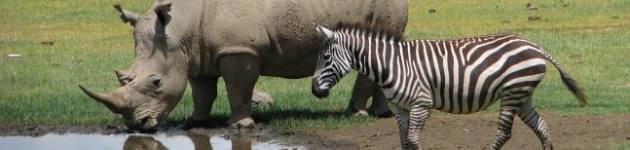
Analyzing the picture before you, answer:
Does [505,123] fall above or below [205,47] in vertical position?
below

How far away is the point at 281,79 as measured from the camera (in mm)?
19031

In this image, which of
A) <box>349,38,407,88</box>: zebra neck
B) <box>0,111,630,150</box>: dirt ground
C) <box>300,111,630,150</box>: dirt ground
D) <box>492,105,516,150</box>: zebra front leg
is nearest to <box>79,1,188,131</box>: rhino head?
<box>0,111,630,150</box>: dirt ground

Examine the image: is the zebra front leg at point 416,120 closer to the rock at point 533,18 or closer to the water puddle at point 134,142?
the water puddle at point 134,142

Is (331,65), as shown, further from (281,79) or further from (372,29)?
(281,79)

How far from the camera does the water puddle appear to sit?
13.9m

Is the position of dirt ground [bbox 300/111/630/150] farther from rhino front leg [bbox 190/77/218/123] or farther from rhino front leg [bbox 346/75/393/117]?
rhino front leg [bbox 190/77/218/123]

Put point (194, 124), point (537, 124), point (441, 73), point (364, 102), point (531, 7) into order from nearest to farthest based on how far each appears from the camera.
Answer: point (441, 73)
point (537, 124)
point (194, 124)
point (364, 102)
point (531, 7)

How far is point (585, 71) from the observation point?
62.6 ft

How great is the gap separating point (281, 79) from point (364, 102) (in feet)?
12.0

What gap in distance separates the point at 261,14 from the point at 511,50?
3.61 m

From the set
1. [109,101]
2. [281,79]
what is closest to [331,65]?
[109,101]

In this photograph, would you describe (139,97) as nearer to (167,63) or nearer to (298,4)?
(167,63)

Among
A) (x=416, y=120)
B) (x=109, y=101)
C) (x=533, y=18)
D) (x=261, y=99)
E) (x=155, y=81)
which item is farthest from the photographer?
(x=533, y=18)

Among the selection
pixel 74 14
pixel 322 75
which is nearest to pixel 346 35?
pixel 322 75
